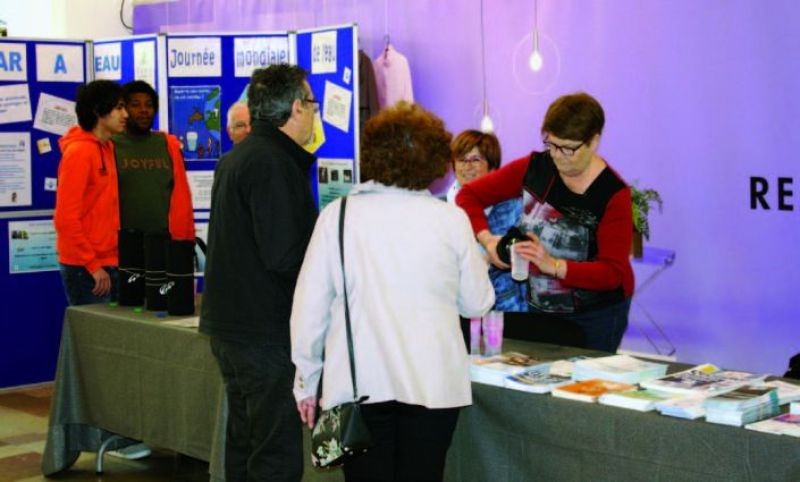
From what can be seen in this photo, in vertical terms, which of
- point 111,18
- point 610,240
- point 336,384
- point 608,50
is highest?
point 111,18

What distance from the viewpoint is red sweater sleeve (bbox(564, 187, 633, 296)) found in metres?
3.37

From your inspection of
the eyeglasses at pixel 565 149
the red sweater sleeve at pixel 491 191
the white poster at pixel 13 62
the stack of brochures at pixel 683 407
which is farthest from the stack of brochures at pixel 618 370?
the white poster at pixel 13 62

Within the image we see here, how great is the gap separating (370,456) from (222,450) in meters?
1.18

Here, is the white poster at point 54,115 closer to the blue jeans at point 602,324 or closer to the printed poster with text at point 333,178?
the printed poster with text at point 333,178

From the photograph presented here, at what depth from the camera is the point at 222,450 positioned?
3.60m

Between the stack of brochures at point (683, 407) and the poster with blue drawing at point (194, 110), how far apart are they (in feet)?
15.6

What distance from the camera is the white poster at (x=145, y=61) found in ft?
22.6

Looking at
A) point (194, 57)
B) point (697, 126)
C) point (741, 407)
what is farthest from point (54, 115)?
point (741, 407)

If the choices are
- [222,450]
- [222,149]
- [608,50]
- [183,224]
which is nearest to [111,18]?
[222,149]

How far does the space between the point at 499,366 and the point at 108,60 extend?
15.4 ft

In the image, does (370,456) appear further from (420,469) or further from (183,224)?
(183,224)

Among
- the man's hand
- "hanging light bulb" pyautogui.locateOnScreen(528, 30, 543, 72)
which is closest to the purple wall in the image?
"hanging light bulb" pyautogui.locateOnScreen(528, 30, 543, 72)

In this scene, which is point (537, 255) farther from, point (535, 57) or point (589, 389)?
point (535, 57)

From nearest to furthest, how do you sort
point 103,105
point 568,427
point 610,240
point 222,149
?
1. point 568,427
2. point 610,240
3. point 103,105
4. point 222,149
